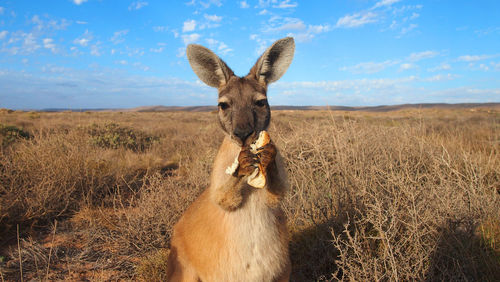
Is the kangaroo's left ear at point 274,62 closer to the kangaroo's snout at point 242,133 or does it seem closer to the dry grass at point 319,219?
the kangaroo's snout at point 242,133

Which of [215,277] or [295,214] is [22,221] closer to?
[215,277]

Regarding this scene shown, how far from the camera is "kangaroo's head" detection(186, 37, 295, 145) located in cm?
263

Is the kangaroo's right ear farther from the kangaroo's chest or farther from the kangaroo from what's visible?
the kangaroo's chest

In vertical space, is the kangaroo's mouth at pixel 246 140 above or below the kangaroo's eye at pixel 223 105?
below

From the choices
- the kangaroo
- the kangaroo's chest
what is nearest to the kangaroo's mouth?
the kangaroo

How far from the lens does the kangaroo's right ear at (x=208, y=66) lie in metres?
3.04

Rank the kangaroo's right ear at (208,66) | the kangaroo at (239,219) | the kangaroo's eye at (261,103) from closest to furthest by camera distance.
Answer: the kangaroo at (239,219), the kangaroo's eye at (261,103), the kangaroo's right ear at (208,66)

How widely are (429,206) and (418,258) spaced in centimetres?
72

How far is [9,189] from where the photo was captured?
17.0 feet

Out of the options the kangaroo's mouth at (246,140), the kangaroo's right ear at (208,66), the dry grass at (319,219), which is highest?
the kangaroo's right ear at (208,66)

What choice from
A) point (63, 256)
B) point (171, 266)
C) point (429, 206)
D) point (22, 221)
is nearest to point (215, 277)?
point (171, 266)

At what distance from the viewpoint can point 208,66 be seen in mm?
3230

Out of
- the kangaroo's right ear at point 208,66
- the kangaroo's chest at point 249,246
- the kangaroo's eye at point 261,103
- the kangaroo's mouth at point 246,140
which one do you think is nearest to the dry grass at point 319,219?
the kangaroo's chest at point 249,246

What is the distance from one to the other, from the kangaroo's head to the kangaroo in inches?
0.4
